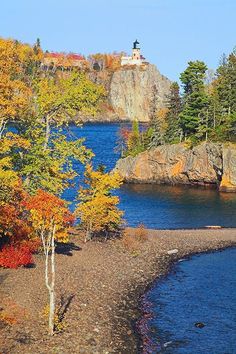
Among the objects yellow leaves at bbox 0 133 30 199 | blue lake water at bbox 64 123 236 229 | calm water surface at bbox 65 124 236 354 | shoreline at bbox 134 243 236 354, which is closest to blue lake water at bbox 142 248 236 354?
calm water surface at bbox 65 124 236 354

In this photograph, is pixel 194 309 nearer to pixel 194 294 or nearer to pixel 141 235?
pixel 194 294

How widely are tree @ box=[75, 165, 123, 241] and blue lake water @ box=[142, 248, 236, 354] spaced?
7.36m

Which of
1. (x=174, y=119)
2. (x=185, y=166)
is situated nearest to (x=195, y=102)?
(x=174, y=119)

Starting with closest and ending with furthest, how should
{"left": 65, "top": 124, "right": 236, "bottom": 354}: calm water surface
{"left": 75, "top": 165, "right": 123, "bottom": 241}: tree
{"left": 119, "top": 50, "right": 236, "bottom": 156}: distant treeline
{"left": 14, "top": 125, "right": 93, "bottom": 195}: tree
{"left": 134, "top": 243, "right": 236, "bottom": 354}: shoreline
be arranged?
{"left": 134, "top": 243, "right": 236, "bottom": 354}: shoreline → {"left": 65, "top": 124, "right": 236, "bottom": 354}: calm water surface → {"left": 14, "top": 125, "right": 93, "bottom": 195}: tree → {"left": 75, "top": 165, "right": 123, "bottom": 241}: tree → {"left": 119, "top": 50, "right": 236, "bottom": 156}: distant treeline

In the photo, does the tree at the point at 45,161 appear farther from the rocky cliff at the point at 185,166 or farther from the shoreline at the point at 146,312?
the rocky cliff at the point at 185,166

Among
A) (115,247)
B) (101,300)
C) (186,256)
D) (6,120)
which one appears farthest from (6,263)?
(186,256)

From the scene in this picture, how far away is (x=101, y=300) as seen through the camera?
29.6 m

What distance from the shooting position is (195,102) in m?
91.8

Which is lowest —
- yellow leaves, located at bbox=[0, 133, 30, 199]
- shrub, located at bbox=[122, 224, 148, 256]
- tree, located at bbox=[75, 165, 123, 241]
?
shrub, located at bbox=[122, 224, 148, 256]

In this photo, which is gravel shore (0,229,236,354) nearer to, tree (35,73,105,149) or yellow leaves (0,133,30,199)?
yellow leaves (0,133,30,199)

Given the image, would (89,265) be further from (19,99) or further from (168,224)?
(168,224)

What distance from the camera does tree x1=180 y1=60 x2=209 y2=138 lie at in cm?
9181

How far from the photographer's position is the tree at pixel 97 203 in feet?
137

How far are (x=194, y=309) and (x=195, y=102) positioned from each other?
65718 millimetres
